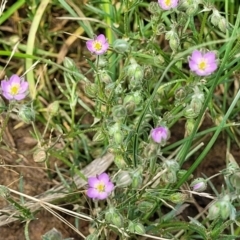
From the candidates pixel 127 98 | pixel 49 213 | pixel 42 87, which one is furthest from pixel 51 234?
pixel 42 87

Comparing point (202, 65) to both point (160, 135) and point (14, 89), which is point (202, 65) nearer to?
point (160, 135)

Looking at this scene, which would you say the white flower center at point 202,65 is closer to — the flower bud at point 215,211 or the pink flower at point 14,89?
the flower bud at point 215,211

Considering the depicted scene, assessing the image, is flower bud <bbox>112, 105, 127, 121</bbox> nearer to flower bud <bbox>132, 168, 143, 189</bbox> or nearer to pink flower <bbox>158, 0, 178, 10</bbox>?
flower bud <bbox>132, 168, 143, 189</bbox>

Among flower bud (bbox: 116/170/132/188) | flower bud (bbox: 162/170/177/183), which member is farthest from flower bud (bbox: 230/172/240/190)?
flower bud (bbox: 116/170/132/188)

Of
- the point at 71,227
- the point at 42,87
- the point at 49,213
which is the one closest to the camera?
the point at 71,227

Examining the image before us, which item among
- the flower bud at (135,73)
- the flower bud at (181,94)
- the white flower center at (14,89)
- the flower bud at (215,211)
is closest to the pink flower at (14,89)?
the white flower center at (14,89)

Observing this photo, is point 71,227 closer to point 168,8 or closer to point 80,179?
point 80,179

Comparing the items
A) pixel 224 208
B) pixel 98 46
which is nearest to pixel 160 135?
pixel 224 208
